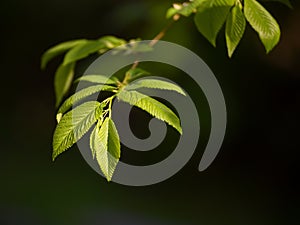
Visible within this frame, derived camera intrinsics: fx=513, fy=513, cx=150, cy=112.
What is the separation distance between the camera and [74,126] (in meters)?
0.66

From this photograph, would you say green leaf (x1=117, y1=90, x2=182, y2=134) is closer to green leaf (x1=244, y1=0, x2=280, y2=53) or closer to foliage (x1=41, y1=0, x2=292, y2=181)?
foliage (x1=41, y1=0, x2=292, y2=181)

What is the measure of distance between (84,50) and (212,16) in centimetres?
30

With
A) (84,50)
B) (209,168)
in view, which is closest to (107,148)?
(84,50)

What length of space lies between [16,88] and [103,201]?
1.06m

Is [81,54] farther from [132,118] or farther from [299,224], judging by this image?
[132,118]

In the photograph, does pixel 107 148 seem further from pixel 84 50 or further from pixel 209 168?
pixel 209 168

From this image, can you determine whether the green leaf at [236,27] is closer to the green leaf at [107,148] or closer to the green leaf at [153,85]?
the green leaf at [153,85]

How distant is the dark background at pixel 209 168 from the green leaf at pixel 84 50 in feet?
3.11

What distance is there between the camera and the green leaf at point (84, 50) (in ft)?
3.22

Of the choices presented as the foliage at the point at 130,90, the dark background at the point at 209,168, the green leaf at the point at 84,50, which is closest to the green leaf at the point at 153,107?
the foliage at the point at 130,90

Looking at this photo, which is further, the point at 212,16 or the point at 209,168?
the point at 209,168

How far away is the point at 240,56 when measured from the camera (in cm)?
213

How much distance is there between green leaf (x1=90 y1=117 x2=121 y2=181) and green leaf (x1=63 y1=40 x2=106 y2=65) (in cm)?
34

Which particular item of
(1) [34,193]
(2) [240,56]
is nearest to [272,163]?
(2) [240,56]
